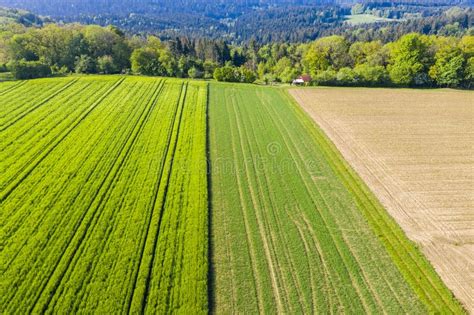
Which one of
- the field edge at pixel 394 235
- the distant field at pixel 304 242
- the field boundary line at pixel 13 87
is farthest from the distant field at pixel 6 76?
the field edge at pixel 394 235

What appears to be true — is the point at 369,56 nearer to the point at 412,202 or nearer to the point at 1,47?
the point at 412,202

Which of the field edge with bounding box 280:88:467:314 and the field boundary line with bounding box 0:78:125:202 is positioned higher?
the field boundary line with bounding box 0:78:125:202

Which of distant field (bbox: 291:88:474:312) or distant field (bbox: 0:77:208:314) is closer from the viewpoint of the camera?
distant field (bbox: 0:77:208:314)

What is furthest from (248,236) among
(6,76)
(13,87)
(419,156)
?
(6,76)

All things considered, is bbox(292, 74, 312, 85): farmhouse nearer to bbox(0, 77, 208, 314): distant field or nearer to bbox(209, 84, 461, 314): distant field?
bbox(0, 77, 208, 314): distant field

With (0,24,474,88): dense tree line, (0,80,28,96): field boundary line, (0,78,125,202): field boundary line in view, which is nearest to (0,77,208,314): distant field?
(0,78,125,202): field boundary line

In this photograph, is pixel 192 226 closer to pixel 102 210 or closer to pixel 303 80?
pixel 102 210

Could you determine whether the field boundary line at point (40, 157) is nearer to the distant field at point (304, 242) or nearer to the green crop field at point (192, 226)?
the green crop field at point (192, 226)
